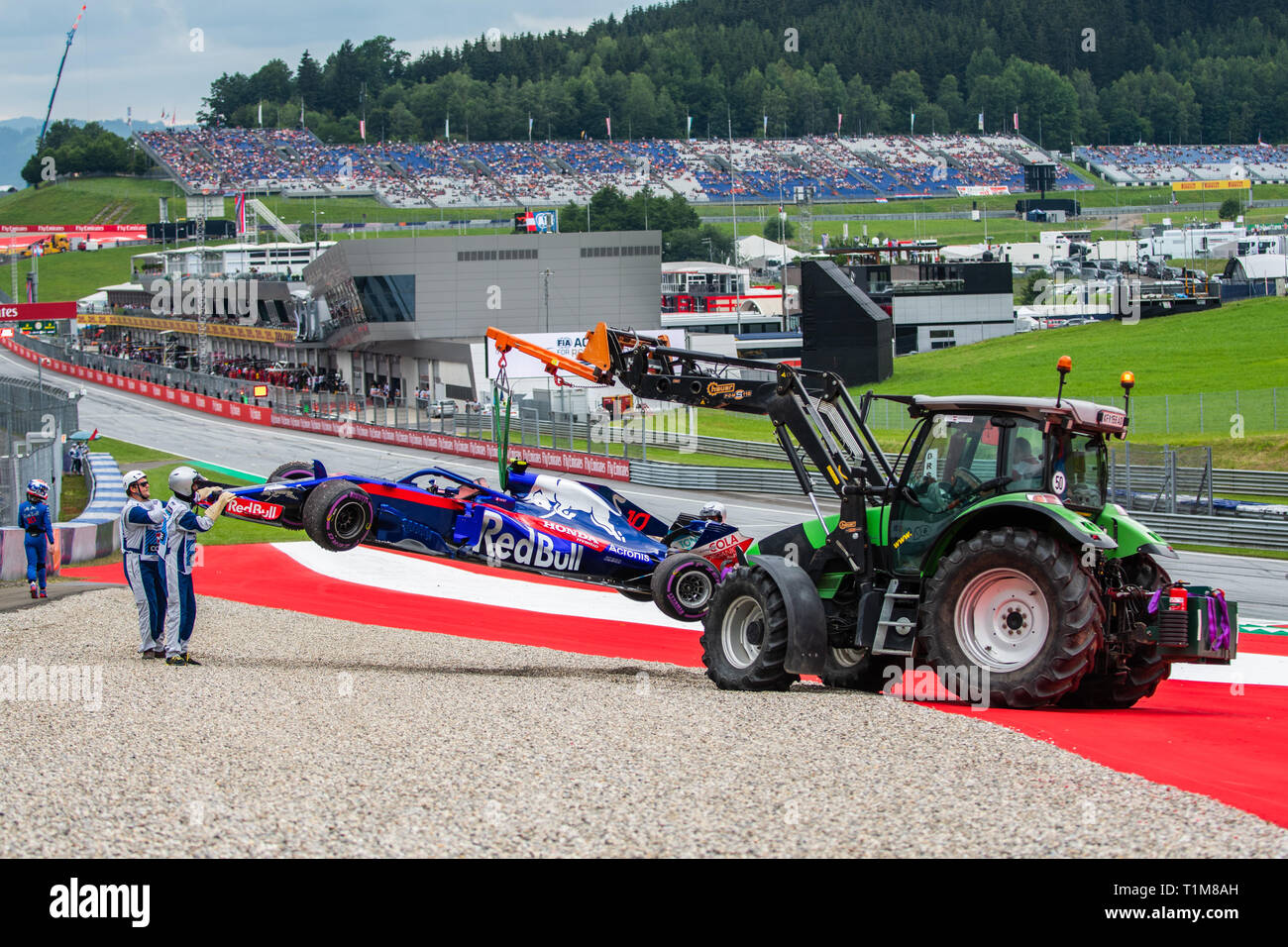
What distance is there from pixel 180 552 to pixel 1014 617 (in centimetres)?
812

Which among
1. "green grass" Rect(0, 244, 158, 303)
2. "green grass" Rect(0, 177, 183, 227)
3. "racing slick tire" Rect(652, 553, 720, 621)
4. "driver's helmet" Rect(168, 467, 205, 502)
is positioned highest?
"green grass" Rect(0, 177, 183, 227)

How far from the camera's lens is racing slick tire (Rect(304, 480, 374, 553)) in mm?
14023

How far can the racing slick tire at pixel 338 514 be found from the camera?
46.0ft

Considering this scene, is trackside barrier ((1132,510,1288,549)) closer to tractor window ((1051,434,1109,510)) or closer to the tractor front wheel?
the tractor front wheel

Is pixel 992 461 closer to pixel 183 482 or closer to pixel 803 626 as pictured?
pixel 803 626

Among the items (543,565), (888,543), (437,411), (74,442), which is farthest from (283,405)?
(888,543)

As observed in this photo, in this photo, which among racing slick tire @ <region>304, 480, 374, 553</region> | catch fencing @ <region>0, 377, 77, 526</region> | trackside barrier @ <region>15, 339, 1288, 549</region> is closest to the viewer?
racing slick tire @ <region>304, 480, 374, 553</region>

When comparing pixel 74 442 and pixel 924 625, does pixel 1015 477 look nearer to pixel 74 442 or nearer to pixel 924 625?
pixel 924 625

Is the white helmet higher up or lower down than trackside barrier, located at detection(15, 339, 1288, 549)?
higher up

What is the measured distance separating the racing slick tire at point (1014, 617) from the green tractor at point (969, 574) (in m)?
0.01

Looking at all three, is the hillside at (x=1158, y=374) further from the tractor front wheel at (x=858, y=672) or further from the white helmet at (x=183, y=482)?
the white helmet at (x=183, y=482)

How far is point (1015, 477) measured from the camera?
10609mm

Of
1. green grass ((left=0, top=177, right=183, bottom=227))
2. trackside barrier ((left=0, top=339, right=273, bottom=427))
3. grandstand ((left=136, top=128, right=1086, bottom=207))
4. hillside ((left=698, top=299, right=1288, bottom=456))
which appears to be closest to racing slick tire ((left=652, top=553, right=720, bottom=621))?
hillside ((left=698, top=299, right=1288, bottom=456))

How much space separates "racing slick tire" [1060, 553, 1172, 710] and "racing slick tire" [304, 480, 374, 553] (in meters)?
7.44
